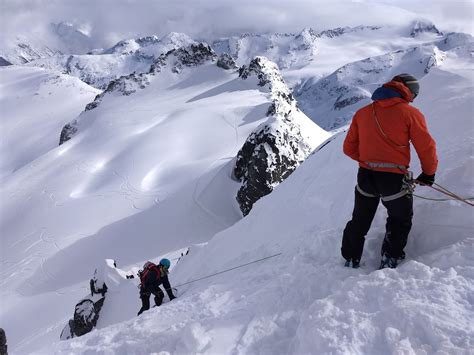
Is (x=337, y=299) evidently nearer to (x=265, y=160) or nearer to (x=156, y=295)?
(x=156, y=295)

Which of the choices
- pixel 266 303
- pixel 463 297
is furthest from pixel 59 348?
pixel 463 297

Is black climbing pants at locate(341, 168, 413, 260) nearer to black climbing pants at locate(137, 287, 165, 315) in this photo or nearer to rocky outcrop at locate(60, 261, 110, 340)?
black climbing pants at locate(137, 287, 165, 315)

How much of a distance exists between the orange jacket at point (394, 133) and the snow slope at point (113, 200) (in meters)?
17.9

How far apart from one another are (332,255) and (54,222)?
30573mm

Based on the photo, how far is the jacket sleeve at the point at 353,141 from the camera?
5.52 m

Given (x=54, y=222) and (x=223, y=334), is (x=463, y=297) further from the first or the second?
(x=54, y=222)

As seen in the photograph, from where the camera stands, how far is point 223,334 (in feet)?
16.1

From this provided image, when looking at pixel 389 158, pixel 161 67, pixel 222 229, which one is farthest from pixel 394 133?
pixel 161 67

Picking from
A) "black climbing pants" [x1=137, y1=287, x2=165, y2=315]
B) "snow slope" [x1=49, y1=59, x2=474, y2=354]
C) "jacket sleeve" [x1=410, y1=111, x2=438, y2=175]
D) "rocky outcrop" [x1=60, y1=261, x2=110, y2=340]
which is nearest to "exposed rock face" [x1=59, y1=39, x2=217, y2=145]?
"rocky outcrop" [x1=60, y1=261, x2=110, y2=340]

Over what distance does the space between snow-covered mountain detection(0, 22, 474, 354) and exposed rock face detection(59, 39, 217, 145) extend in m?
0.28

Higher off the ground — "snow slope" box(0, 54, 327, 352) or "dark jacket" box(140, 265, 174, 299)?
"dark jacket" box(140, 265, 174, 299)

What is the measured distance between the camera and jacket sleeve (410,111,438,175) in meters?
4.72

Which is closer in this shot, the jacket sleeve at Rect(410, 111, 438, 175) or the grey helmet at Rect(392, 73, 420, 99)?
the jacket sleeve at Rect(410, 111, 438, 175)

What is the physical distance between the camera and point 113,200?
33.3m
